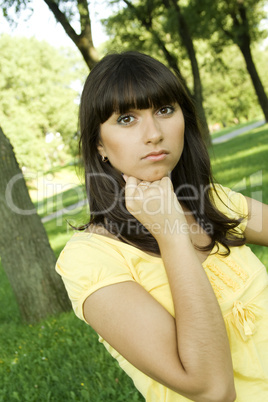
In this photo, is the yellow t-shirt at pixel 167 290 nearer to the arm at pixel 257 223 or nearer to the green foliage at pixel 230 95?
the arm at pixel 257 223

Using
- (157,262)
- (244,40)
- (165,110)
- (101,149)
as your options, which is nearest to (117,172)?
(101,149)

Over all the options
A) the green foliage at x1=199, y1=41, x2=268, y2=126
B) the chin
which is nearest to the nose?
the chin

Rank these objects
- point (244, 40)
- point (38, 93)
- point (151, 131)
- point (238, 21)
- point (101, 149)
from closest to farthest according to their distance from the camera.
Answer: point (151, 131) → point (101, 149) → point (244, 40) → point (238, 21) → point (38, 93)

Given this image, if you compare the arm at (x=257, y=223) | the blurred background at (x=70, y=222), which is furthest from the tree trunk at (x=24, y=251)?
the arm at (x=257, y=223)

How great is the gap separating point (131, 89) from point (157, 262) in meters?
0.70

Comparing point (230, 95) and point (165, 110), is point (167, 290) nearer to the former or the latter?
point (165, 110)

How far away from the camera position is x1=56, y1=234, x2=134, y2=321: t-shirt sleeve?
1603 millimetres

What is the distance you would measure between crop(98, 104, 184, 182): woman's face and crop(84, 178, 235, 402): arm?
1.15 ft

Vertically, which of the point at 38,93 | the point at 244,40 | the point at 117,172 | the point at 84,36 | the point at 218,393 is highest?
the point at 38,93

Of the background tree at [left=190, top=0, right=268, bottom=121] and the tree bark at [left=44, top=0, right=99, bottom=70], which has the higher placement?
the background tree at [left=190, top=0, right=268, bottom=121]

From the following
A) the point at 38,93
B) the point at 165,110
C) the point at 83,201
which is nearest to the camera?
the point at 165,110

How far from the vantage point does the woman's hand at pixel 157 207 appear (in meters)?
1.67

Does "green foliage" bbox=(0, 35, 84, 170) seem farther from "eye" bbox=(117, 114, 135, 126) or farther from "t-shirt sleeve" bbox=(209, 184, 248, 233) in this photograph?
"eye" bbox=(117, 114, 135, 126)

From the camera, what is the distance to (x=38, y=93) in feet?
137
